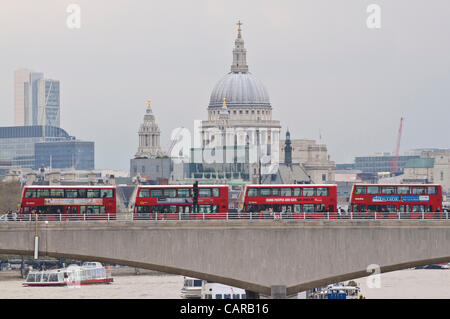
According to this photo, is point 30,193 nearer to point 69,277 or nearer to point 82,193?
point 82,193

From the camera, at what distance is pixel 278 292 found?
299 ft

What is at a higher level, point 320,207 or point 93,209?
point 320,207

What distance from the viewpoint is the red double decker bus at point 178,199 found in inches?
3841

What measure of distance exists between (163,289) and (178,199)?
46258 mm

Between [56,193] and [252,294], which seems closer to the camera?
[252,294]

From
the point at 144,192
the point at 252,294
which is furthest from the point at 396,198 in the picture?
the point at 144,192

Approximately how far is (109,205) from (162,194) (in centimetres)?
352

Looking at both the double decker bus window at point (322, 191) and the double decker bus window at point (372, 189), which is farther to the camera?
the double decker bus window at point (372, 189)

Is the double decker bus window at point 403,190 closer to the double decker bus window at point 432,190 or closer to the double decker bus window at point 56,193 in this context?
the double decker bus window at point 432,190

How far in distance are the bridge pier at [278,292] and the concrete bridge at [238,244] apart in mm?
112

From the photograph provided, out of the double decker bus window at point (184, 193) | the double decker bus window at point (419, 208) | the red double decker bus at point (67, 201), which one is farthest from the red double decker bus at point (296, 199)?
the red double decker bus at point (67, 201)
